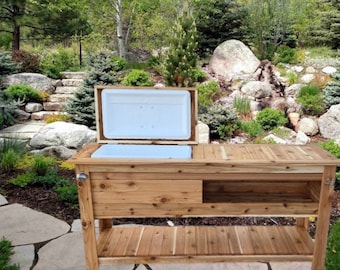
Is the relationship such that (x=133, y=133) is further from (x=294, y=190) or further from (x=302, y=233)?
(x=302, y=233)

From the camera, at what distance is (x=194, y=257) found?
5.34 ft

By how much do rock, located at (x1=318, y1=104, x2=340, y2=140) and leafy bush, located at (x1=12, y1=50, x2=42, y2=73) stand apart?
618 centimetres

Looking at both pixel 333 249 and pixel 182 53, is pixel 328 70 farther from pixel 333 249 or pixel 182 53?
pixel 333 249

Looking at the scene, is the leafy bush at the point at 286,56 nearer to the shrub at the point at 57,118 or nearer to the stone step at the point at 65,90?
the stone step at the point at 65,90

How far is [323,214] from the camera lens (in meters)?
1.48

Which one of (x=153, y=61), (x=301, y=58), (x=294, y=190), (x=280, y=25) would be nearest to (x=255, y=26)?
(x=280, y=25)

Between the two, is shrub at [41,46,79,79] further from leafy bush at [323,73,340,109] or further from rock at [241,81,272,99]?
leafy bush at [323,73,340,109]

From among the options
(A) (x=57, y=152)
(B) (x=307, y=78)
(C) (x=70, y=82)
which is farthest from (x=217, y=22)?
(A) (x=57, y=152)

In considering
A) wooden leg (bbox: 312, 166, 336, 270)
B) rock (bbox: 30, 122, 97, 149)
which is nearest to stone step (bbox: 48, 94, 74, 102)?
rock (bbox: 30, 122, 97, 149)

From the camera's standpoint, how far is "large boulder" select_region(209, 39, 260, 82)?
7.39 metres

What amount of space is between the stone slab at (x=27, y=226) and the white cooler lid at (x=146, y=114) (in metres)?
0.96

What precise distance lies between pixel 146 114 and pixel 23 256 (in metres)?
1.14

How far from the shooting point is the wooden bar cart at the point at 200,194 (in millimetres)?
1432

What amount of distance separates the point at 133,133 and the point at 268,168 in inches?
26.8
